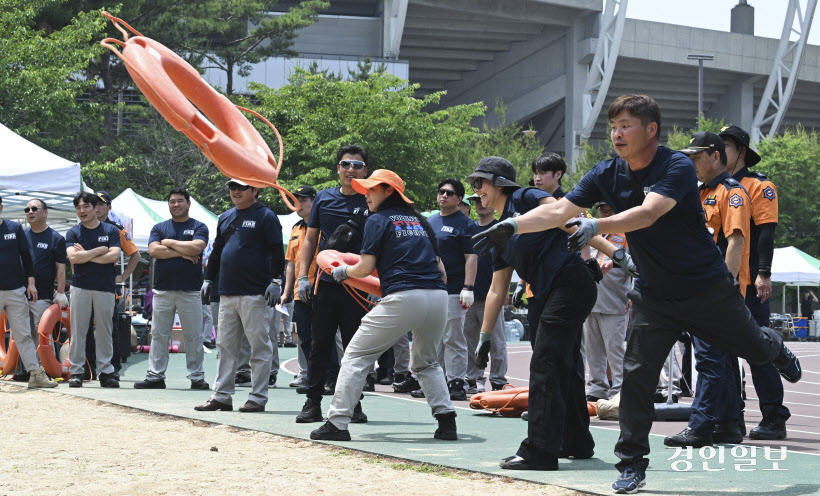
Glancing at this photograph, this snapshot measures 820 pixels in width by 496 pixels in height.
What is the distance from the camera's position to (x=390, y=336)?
7293 mm

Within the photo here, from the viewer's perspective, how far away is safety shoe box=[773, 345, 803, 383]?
591 centimetres

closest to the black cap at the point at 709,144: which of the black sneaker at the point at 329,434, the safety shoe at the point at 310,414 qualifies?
the black sneaker at the point at 329,434

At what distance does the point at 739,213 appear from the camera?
721cm

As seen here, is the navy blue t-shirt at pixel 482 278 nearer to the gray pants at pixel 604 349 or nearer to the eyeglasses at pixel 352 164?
the gray pants at pixel 604 349

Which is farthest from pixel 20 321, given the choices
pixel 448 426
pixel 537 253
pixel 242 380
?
pixel 537 253

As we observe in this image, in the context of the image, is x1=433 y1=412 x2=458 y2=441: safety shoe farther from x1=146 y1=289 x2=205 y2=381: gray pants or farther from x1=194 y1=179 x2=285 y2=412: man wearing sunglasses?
x1=146 y1=289 x2=205 y2=381: gray pants

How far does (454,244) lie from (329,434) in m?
4.26

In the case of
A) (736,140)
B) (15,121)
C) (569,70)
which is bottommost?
(736,140)

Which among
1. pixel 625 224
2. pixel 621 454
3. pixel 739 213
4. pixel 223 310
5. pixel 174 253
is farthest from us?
pixel 174 253

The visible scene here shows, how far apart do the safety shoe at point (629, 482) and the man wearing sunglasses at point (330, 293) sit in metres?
3.53

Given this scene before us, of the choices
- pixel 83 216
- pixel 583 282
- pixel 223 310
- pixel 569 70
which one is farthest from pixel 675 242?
pixel 569 70

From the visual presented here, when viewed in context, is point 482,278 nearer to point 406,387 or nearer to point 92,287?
point 406,387

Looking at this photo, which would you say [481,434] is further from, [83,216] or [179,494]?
[83,216]

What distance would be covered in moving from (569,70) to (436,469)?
192 ft
